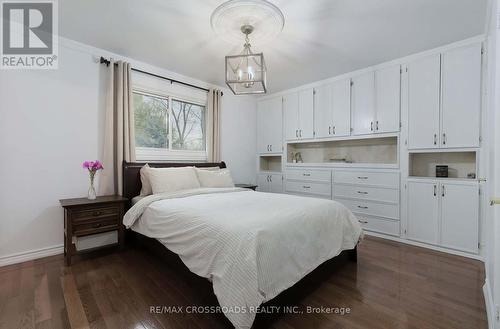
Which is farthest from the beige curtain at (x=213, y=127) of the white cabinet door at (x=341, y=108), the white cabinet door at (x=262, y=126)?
the white cabinet door at (x=341, y=108)

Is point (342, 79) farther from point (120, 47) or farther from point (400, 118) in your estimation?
point (120, 47)

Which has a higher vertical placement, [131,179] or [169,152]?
[169,152]

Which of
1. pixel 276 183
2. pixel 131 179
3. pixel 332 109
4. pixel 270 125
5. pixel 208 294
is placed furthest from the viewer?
pixel 270 125

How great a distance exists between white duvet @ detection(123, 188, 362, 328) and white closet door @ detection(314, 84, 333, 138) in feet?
6.36

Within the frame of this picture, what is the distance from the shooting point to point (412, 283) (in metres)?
2.03

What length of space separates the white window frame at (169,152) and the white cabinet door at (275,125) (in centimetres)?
139

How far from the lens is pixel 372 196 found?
336 cm

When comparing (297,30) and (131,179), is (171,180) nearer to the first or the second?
(131,179)

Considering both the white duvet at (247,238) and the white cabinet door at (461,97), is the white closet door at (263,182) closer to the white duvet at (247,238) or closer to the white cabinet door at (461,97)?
the white duvet at (247,238)

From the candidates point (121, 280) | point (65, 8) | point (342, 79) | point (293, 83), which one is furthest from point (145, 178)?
point (342, 79)

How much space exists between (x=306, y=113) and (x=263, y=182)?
166 centimetres

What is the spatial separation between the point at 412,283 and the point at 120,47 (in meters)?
4.10

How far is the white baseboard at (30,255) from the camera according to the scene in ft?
7.68

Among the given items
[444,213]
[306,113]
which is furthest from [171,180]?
[444,213]
